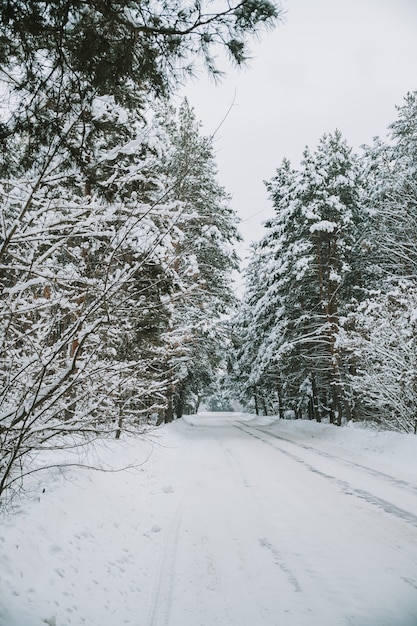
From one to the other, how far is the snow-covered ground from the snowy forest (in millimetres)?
840

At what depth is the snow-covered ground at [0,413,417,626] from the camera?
282cm

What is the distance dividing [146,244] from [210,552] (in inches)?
132

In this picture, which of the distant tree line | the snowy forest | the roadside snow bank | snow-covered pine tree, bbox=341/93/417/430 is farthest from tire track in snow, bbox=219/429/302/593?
the distant tree line

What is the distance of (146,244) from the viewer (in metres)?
3.54

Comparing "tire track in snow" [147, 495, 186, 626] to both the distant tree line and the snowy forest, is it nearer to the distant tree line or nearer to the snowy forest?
the snowy forest

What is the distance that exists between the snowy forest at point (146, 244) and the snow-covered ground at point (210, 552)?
840mm

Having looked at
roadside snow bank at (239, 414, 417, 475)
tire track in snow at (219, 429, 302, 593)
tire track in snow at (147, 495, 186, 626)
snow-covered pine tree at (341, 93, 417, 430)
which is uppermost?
snow-covered pine tree at (341, 93, 417, 430)

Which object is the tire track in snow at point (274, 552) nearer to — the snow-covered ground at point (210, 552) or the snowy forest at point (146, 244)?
the snow-covered ground at point (210, 552)

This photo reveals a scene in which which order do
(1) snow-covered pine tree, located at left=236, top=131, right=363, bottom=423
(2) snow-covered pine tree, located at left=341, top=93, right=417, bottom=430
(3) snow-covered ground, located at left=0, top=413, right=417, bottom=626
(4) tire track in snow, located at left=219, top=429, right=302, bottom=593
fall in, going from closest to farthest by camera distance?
(3) snow-covered ground, located at left=0, top=413, right=417, bottom=626
(4) tire track in snow, located at left=219, top=429, right=302, bottom=593
(2) snow-covered pine tree, located at left=341, top=93, right=417, bottom=430
(1) snow-covered pine tree, located at left=236, top=131, right=363, bottom=423

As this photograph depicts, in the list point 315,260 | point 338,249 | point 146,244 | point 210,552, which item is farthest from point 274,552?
point 315,260

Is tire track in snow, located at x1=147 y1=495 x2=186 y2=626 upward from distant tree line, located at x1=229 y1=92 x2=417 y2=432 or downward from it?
downward

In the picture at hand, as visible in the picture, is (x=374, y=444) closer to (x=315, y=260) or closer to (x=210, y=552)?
(x=210, y=552)

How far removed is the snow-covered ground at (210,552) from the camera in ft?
9.25

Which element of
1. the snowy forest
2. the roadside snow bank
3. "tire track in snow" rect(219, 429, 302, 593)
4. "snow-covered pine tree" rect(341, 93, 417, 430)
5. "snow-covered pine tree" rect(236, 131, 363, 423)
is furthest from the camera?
"snow-covered pine tree" rect(236, 131, 363, 423)
